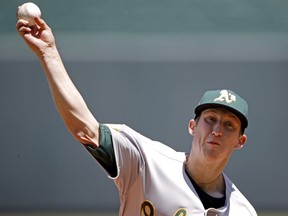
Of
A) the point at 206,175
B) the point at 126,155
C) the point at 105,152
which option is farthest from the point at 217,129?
the point at 105,152

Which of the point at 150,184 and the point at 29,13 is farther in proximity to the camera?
the point at 150,184

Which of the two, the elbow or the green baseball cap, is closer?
the elbow

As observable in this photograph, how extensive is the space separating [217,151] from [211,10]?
3369 millimetres

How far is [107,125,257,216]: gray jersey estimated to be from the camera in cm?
270

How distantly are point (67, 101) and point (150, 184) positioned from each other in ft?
1.69

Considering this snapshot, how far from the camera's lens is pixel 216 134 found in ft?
9.36

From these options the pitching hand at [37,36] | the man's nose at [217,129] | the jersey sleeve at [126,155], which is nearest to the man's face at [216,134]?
the man's nose at [217,129]

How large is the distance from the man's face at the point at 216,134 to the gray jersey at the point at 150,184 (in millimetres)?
134

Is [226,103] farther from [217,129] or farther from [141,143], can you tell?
[141,143]

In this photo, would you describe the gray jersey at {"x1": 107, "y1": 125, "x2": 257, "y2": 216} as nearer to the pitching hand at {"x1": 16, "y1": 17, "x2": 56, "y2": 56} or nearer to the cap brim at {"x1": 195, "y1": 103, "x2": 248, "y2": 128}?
the cap brim at {"x1": 195, "y1": 103, "x2": 248, "y2": 128}

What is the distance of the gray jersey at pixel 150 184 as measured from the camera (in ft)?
8.84

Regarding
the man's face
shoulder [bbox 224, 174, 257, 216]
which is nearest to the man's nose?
the man's face

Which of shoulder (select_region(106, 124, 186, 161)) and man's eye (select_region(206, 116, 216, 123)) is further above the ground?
man's eye (select_region(206, 116, 216, 123))

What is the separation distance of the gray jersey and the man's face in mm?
134
